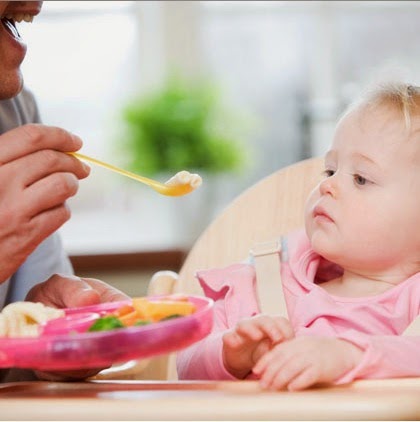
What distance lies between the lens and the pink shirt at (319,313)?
0.87 meters

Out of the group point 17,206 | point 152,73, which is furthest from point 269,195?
point 152,73

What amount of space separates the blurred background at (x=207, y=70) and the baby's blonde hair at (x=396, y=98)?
6.28ft

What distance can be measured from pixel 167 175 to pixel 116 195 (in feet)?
0.90

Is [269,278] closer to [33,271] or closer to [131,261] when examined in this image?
[33,271]

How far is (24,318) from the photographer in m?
0.83

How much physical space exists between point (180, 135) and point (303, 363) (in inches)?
87.1

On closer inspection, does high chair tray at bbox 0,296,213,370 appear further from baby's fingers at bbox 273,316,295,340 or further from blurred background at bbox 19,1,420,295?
blurred background at bbox 19,1,420,295

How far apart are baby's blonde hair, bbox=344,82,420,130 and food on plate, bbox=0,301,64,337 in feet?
1.53

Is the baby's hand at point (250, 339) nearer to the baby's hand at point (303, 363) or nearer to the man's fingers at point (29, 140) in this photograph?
the baby's hand at point (303, 363)

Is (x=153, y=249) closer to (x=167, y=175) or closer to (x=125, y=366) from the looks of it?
(x=167, y=175)

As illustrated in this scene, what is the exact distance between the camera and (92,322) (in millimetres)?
809

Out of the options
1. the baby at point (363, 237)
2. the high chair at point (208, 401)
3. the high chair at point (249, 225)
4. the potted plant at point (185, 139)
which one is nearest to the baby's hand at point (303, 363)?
the high chair at point (208, 401)

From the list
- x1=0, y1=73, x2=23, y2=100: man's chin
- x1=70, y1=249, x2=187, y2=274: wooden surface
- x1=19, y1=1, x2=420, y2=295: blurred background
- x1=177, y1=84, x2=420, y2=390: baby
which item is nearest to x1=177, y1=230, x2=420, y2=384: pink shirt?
x1=177, y1=84, x2=420, y2=390: baby

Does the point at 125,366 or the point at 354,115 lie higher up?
the point at 354,115
